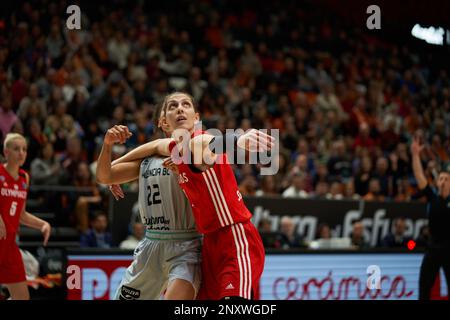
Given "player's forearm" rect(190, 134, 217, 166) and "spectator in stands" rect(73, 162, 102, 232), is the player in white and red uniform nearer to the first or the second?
"player's forearm" rect(190, 134, 217, 166)

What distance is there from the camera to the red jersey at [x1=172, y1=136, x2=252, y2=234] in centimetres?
442

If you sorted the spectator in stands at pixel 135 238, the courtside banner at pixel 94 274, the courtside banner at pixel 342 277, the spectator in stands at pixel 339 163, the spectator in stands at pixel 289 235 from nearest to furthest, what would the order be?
the courtside banner at pixel 94 274 < the courtside banner at pixel 342 277 < the spectator in stands at pixel 135 238 < the spectator in stands at pixel 289 235 < the spectator in stands at pixel 339 163

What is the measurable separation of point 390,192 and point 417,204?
1.32 metres

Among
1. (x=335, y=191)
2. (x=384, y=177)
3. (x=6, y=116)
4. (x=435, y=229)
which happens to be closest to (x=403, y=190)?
(x=384, y=177)

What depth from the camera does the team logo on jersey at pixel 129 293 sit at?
475 cm

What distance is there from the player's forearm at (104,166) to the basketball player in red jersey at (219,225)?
0.28 m

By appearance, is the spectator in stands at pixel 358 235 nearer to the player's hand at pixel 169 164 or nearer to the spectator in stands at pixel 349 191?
the spectator in stands at pixel 349 191

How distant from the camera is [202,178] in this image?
4434mm

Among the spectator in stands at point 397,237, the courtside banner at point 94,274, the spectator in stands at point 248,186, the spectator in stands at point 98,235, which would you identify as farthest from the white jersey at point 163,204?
the spectator in stands at point 397,237

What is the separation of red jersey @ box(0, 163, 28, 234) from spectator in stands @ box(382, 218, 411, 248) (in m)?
6.53

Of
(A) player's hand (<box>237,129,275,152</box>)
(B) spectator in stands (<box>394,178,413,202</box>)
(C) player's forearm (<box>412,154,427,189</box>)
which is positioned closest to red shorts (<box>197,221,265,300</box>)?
(A) player's hand (<box>237,129,275,152</box>)

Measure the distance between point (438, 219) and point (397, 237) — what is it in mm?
3392
